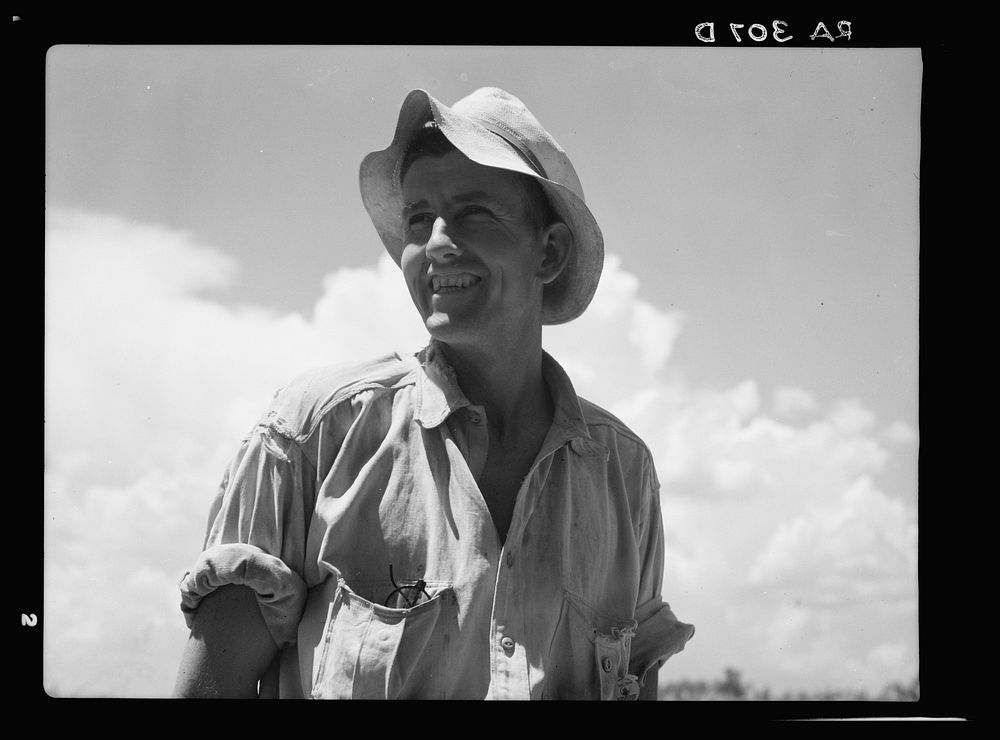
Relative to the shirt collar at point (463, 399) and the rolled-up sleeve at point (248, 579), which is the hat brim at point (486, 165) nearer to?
the shirt collar at point (463, 399)

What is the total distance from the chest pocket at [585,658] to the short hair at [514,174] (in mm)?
1116

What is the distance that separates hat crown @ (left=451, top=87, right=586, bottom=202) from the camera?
368cm

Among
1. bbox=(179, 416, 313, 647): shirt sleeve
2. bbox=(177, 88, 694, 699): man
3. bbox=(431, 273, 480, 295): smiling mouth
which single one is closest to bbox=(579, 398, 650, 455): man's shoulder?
bbox=(177, 88, 694, 699): man

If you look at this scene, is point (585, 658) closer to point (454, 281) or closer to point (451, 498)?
point (451, 498)

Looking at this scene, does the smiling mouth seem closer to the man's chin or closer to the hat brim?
the man's chin

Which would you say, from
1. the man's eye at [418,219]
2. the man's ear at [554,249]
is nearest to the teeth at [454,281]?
the man's eye at [418,219]

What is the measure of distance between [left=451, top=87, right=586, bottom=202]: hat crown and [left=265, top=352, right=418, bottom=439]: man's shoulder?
701 mm

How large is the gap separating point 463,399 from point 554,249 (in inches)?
22.0

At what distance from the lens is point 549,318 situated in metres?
3.97

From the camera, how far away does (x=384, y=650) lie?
333 cm

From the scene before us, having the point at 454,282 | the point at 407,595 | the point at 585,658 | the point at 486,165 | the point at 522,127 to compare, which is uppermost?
the point at 522,127

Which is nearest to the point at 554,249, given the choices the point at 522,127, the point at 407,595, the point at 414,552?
the point at 522,127

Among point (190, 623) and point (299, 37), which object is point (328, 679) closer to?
point (190, 623)

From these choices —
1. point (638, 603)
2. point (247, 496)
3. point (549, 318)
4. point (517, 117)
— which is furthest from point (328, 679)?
point (517, 117)
